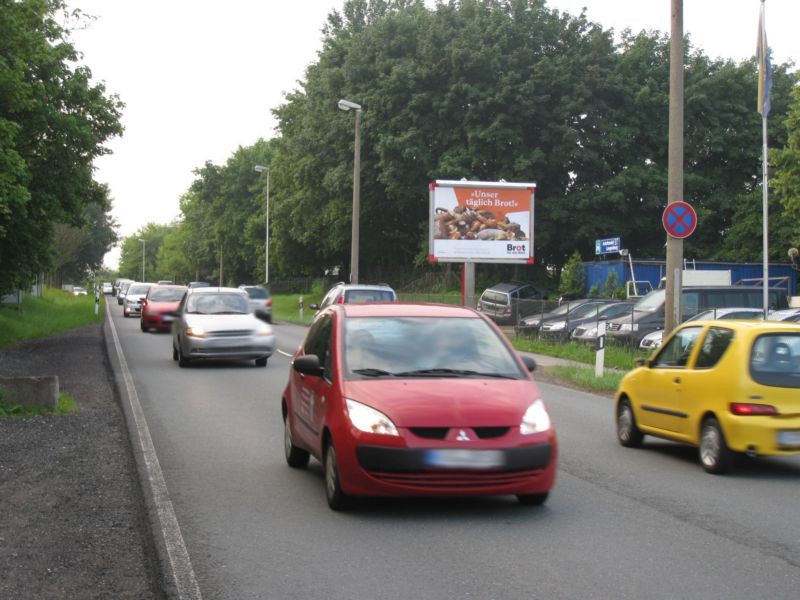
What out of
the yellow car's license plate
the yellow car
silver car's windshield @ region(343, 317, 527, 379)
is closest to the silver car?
the yellow car

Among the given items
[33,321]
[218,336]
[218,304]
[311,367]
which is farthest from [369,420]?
[33,321]

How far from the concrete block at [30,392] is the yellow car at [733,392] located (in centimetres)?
752

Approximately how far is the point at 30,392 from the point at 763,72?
19176 mm

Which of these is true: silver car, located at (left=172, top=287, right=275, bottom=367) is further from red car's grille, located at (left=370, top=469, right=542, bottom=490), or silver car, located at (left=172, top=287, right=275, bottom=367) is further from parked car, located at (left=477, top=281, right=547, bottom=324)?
parked car, located at (left=477, top=281, right=547, bottom=324)

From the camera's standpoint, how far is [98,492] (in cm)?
813

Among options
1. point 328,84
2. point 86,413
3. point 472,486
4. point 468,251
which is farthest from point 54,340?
point 328,84

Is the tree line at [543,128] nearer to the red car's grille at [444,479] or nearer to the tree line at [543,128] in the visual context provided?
the tree line at [543,128]

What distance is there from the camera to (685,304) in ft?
92.9

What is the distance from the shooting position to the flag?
25078 mm

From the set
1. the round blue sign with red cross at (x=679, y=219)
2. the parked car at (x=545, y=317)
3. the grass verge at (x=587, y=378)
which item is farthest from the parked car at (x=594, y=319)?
the round blue sign with red cross at (x=679, y=219)

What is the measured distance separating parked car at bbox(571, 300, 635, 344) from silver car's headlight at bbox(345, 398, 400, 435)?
2021 centimetres

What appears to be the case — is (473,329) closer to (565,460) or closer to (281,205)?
(565,460)

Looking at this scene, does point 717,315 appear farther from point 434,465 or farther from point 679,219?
point 434,465

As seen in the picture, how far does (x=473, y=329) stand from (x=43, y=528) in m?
3.57
